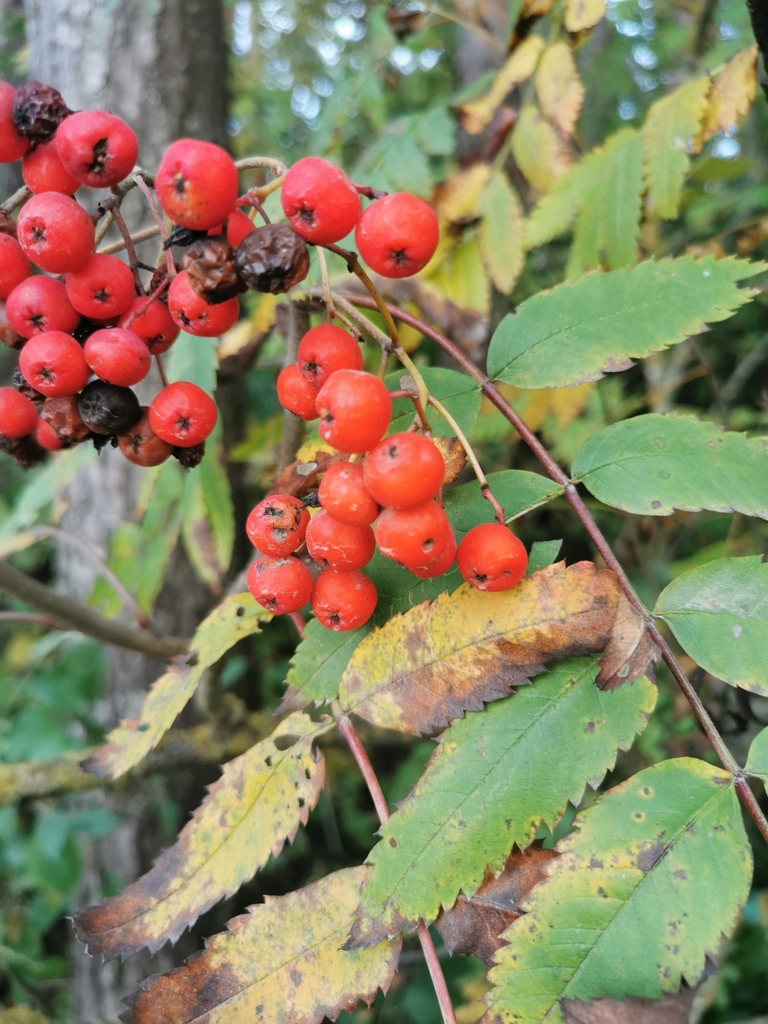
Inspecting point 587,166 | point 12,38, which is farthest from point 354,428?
point 12,38

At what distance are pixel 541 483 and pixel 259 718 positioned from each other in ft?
5.84

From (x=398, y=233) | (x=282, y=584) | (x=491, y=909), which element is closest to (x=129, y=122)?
(x=398, y=233)

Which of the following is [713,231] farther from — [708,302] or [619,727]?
[619,727]

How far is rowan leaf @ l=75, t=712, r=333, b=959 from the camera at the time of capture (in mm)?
1005

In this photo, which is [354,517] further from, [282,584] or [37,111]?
[37,111]

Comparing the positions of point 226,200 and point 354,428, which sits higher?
point 226,200

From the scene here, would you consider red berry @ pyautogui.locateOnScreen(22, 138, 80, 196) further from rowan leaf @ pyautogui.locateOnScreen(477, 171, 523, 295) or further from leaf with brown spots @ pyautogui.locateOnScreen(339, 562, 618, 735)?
rowan leaf @ pyautogui.locateOnScreen(477, 171, 523, 295)

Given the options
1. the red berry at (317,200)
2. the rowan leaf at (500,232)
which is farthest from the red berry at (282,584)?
A: the rowan leaf at (500,232)

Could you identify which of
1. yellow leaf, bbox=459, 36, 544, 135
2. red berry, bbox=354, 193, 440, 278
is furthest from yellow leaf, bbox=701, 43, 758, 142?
red berry, bbox=354, 193, 440, 278

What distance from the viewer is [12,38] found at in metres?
4.66

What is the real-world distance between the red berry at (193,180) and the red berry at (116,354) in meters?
0.19

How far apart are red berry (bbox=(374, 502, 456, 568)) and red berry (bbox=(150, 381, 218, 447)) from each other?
0.34 m

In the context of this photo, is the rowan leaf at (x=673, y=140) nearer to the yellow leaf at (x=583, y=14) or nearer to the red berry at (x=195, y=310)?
the yellow leaf at (x=583, y=14)

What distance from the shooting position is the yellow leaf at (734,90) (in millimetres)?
1521
